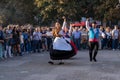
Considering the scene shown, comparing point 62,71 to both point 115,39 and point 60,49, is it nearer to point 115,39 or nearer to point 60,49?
point 60,49

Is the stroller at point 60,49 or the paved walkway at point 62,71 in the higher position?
the stroller at point 60,49

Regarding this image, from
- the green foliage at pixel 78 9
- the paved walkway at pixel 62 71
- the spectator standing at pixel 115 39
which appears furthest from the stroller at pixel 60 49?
the green foliage at pixel 78 9

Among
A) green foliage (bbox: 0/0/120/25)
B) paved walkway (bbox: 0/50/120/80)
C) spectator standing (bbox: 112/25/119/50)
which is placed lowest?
paved walkway (bbox: 0/50/120/80)

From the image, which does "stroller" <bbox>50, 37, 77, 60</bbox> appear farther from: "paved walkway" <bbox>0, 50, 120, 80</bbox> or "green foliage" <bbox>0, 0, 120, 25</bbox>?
"green foliage" <bbox>0, 0, 120, 25</bbox>

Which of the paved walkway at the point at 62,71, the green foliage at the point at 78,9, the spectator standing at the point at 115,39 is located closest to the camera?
the paved walkway at the point at 62,71

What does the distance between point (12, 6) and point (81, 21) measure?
1241 cm

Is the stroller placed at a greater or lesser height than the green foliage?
lesser

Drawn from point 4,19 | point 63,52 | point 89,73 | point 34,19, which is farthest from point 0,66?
point 34,19

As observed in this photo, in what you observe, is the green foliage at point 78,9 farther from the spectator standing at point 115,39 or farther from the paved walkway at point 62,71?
the paved walkway at point 62,71

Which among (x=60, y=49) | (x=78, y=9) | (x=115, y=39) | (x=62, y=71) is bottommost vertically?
(x=62, y=71)

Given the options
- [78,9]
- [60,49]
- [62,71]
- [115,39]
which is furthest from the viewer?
[78,9]

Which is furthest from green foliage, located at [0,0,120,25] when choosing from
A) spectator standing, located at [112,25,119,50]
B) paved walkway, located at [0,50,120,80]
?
paved walkway, located at [0,50,120,80]

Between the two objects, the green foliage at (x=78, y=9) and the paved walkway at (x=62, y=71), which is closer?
the paved walkway at (x=62, y=71)

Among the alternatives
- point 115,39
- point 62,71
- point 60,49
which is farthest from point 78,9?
point 62,71
